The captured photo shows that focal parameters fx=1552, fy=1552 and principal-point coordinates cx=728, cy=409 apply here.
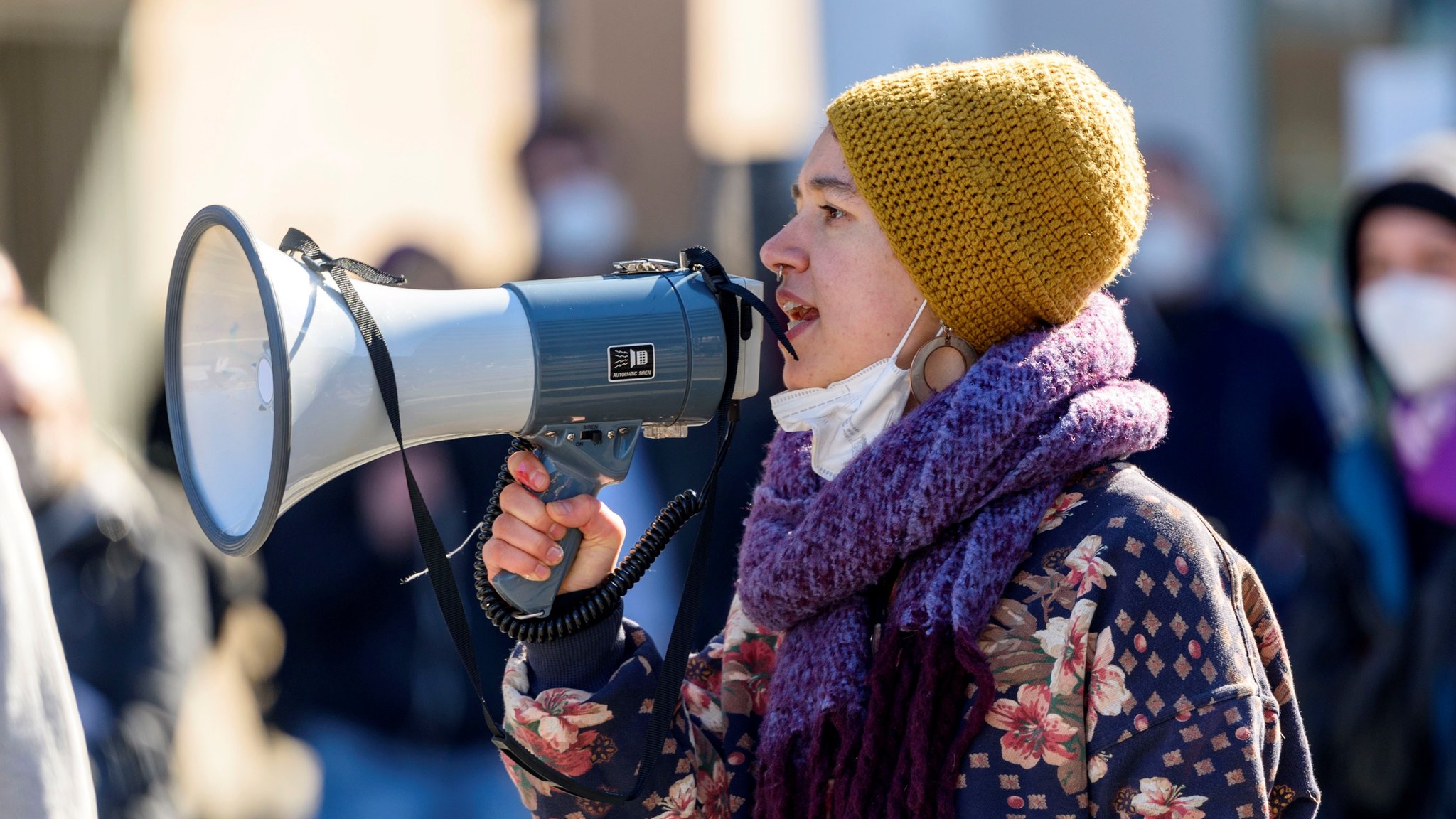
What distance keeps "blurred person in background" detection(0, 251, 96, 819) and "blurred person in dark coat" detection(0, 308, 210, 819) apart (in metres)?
1.89

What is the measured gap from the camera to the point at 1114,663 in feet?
5.70

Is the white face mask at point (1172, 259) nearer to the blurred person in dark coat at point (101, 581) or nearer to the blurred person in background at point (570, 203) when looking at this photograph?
the blurred person in background at point (570, 203)

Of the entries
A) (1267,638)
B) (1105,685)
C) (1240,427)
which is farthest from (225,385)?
(1240,427)

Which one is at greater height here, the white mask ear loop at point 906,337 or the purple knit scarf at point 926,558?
the white mask ear loop at point 906,337

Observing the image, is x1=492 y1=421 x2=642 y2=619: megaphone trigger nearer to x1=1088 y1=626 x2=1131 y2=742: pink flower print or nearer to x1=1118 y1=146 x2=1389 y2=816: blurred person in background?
x1=1088 y1=626 x2=1131 y2=742: pink flower print

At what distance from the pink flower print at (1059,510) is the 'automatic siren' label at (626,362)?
1.70 feet

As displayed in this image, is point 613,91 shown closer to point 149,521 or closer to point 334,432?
point 149,521

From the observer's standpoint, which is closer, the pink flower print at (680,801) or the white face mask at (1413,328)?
the pink flower print at (680,801)

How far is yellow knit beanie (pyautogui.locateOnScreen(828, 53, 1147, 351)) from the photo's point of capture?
6.25 feet

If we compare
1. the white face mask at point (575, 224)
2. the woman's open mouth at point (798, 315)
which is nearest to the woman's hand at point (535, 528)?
the woman's open mouth at point (798, 315)

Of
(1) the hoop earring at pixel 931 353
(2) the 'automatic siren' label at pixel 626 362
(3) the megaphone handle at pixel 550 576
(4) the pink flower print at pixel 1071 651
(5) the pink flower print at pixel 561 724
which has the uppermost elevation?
(2) the 'automatic siren' label at pixel 626 362

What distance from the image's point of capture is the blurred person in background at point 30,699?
1546 mm

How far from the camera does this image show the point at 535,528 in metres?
1.92

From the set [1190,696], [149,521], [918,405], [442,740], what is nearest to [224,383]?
[918,405]
